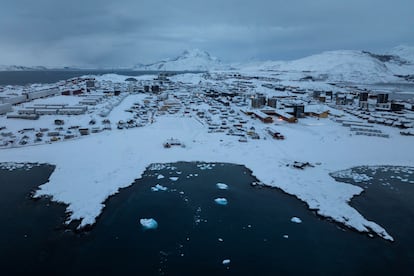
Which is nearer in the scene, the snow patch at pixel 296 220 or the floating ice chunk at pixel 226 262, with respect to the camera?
the floating ice chunk at pixel 226 262

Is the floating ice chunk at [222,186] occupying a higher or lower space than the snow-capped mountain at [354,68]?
lower

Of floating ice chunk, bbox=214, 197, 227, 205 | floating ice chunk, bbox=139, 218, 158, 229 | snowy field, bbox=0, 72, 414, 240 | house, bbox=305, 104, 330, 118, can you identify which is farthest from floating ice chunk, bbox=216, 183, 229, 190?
house, bbox=305, 104, 330, 118

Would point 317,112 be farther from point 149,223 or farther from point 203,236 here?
point 149,223

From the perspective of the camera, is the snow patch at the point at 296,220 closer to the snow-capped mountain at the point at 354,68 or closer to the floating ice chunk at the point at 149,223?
the floating ice chunk at the point at 149,223

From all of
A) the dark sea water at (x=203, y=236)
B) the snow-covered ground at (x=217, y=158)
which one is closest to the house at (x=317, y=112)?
the snow-covered ground at (x=217, y=158)

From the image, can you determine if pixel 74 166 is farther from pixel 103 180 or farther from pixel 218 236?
pixel 218 236

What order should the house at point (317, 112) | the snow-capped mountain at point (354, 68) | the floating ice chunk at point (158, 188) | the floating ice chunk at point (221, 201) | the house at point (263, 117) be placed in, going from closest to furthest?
the floating ice chunk at point (221, 201), the floating ice chunk at point (158, 188), the house at point (263, 117), the house at point (317, 112), the snow-capped mountain at point (354, 68)

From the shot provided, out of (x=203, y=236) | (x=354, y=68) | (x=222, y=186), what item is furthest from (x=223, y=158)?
(x=354, y=68)
